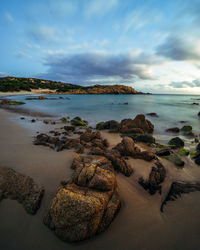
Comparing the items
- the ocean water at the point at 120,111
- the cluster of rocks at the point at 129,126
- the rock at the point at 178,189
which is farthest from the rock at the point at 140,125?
the rock at the point at 178,189

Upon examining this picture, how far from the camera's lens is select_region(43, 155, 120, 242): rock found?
2.06m

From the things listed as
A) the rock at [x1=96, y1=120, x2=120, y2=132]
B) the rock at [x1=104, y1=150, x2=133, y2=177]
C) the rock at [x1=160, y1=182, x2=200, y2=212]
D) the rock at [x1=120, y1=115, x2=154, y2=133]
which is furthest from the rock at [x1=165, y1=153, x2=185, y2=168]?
the rock at [x1=96, y1=120, x2=120, y2=132]

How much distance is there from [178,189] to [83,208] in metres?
2.70

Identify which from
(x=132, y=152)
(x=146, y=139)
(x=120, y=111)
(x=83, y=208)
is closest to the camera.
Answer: (x=83, y=208)

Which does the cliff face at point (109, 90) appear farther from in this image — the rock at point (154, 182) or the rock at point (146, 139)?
the rock at point (154, 182)

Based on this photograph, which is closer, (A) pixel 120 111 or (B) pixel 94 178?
(B) pixel 94 178

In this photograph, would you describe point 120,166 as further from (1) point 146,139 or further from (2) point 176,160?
(1) point 146,139

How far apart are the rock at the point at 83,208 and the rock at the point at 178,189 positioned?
143 cm

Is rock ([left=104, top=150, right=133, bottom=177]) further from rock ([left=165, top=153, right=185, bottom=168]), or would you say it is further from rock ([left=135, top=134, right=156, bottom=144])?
rock ([left=135, top=134, right=156, bottom=144])

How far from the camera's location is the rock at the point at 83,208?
2.06m

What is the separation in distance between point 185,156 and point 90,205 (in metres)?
5.21

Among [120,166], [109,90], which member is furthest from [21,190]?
[109,90]

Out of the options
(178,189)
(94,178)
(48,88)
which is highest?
(48,88)

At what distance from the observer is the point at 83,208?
6.97 feet
